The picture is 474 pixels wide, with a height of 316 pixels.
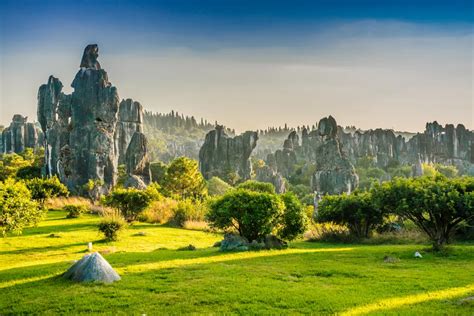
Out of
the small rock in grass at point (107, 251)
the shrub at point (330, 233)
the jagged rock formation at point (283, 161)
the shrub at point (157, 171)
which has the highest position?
the jagged rock formation at point (283, 161)

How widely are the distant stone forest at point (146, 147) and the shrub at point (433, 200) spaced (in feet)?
147

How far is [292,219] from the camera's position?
2358cm

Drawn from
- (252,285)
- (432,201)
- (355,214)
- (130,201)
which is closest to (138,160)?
(130,201)

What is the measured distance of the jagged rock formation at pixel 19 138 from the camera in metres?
115

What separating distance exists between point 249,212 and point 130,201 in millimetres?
17179

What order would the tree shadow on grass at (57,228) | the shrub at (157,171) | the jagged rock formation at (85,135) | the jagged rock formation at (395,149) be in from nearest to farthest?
the tree shadow on grass at (57,228), the jagged rock formation at (85,135), the shrub at (157,171), the jagged rock formation at (395,149)

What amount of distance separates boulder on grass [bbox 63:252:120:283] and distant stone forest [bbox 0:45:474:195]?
4722 cm

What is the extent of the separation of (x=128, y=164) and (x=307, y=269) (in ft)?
181

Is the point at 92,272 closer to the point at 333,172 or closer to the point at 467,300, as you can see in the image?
the point at 467,300

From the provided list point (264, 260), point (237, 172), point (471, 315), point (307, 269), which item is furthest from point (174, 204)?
point (237, 172)

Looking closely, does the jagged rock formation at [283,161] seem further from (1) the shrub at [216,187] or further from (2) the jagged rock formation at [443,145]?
(1) the shrub at [216,187]

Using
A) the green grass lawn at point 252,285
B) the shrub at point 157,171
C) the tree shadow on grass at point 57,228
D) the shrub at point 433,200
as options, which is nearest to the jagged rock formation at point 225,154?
the shrub at point 157,171

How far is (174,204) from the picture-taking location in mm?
41250

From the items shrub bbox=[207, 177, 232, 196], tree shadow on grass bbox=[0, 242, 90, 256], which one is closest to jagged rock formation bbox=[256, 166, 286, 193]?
shrub bbox=[207, 177, 232, 196]
